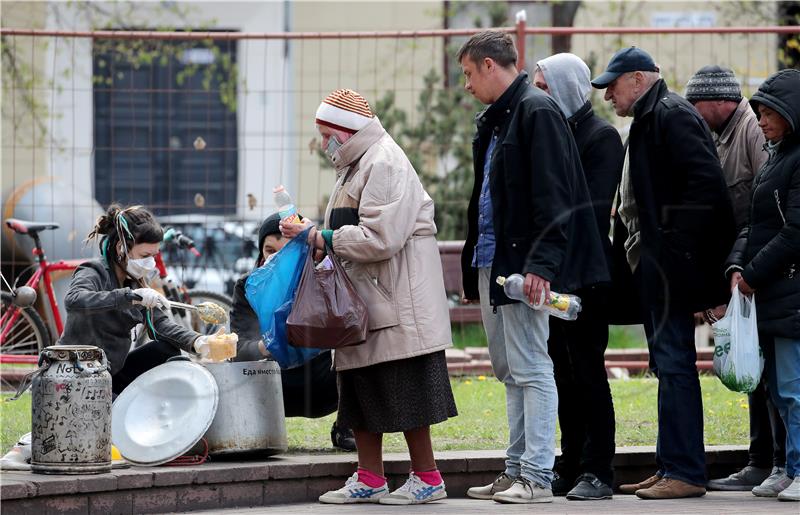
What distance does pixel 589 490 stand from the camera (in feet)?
20.1

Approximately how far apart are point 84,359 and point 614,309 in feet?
7.71

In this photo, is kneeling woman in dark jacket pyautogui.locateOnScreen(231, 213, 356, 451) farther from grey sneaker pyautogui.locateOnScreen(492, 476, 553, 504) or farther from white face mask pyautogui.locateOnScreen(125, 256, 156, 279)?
grey sneaker pyautogui.locateOnScreen(492, 476, 553, 504)

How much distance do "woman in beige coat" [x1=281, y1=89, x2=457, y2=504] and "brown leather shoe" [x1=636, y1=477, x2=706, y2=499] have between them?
0.91m

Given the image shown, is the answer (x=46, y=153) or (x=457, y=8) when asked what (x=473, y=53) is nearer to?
(x=46, y=153)

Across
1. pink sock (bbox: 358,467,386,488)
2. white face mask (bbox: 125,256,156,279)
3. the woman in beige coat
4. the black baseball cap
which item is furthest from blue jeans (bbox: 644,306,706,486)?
white face mask (bbox: 125,256,156,279)

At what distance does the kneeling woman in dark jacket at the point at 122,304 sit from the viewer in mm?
6371

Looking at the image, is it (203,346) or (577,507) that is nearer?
(577,507)

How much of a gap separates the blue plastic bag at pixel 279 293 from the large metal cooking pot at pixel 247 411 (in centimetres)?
53

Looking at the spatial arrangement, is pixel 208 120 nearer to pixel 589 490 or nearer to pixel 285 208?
pixel 285 208

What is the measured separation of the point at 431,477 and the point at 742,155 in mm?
2066

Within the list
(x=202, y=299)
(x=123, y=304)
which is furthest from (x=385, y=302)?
(x=202, y=299)

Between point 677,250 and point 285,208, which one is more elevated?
point 285,208

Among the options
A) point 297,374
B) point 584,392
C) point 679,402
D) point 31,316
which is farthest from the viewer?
point 31,316

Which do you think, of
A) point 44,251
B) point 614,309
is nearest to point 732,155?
point 614,309
